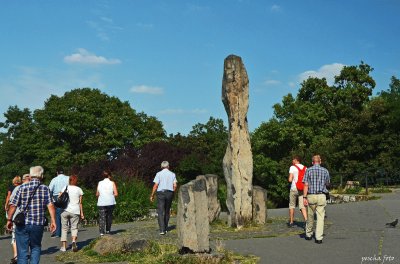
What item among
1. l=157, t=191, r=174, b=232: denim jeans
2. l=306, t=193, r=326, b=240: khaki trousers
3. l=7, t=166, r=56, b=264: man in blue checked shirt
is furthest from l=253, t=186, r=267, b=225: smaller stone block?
l=7, t=166, r=56, b=264: man in blue checked shirt

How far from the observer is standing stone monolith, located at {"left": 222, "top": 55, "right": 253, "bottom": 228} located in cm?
1398

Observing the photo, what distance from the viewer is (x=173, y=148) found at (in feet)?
141

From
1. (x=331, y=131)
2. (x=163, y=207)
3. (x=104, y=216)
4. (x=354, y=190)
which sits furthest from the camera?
(x=331, y=131)

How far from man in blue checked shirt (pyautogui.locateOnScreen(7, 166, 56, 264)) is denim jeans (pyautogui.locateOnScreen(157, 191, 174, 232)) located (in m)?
5.56

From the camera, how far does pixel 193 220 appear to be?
30.3 feet

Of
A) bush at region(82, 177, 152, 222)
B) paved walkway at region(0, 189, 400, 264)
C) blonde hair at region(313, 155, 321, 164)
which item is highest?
blonde hair at region(313, 155, 321, 164)

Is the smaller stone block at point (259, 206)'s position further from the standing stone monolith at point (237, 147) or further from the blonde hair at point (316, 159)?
the blonde hair at point (316, 159)

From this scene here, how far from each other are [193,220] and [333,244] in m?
3.52

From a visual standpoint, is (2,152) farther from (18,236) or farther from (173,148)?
(18,236)

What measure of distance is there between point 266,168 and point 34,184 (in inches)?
1463

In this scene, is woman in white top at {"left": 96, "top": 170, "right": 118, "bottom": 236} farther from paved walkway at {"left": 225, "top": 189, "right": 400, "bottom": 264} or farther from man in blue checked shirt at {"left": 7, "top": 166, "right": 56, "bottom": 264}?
man in blue checked shirt at {"left": 7, "top": 166, "right": 56, "bottom": 264}

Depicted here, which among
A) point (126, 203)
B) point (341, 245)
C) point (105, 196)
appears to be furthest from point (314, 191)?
point (126, 203)

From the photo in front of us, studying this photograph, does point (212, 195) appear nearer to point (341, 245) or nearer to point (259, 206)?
point (259, 206)

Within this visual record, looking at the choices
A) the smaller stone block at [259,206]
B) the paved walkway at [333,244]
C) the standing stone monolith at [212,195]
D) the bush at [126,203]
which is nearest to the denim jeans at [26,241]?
the paved walkway at [333,244]
